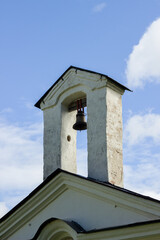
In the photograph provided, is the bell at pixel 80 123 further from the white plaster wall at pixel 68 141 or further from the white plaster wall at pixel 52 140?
the white plaster wall at pixel 52 140

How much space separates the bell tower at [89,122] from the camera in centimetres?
898

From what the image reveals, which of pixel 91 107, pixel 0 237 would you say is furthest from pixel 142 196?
pixel 0 237

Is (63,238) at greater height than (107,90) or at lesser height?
lesser

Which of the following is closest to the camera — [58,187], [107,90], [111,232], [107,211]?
[111,232]

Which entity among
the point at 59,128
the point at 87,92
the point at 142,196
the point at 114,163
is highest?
the point at 87,92

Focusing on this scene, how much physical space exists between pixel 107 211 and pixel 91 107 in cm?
234

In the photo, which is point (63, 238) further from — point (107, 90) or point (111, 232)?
point (107, 90)

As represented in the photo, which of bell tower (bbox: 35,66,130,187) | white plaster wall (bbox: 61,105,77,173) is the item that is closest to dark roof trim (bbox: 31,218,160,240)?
bell tower (bbox: 35,66,130,187)

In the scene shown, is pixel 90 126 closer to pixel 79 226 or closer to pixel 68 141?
pixel 68 141

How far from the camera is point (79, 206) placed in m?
8.30

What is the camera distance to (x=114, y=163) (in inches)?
354

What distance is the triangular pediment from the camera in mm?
7566

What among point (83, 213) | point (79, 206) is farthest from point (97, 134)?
point (83, 213)

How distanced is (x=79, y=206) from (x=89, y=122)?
1.82 m
